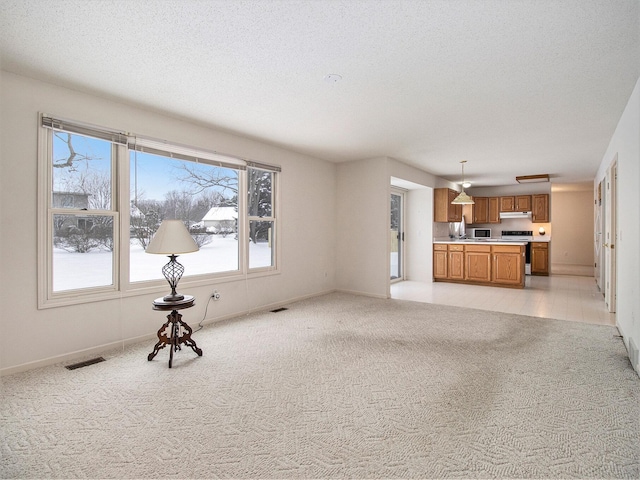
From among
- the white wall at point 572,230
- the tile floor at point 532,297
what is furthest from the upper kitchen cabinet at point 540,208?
the white wall at point 572,230

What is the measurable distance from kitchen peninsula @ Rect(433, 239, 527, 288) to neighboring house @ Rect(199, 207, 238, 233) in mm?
4922

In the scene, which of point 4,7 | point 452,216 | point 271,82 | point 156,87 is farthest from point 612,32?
point 452,216

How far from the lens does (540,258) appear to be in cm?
877

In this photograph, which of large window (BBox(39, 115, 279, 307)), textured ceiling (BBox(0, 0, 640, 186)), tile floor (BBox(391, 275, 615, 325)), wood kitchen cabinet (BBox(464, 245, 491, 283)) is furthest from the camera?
wood kitchen cabinet (BBox(464, 245, 491, 283))

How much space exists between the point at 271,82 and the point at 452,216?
629cm

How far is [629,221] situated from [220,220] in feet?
14.4

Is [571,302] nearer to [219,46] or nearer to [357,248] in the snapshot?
[357,248]

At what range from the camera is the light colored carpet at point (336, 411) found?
5.67 feet

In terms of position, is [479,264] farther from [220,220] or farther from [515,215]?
[220,220]

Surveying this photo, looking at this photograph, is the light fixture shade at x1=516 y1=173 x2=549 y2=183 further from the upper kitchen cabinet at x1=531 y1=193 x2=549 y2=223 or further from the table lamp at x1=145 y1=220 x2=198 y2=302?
the table lamp at x1=145 y1=220 x2=198 y2=302

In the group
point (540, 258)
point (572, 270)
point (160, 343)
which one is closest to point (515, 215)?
point (540, 258)

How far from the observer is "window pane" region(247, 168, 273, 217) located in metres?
4.92

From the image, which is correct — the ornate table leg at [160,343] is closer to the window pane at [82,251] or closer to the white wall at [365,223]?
the window pane at [82,251]

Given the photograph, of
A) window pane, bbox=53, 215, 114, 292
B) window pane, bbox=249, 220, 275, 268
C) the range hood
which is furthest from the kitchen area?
window pane, bbox=53, 215, 114, 292
